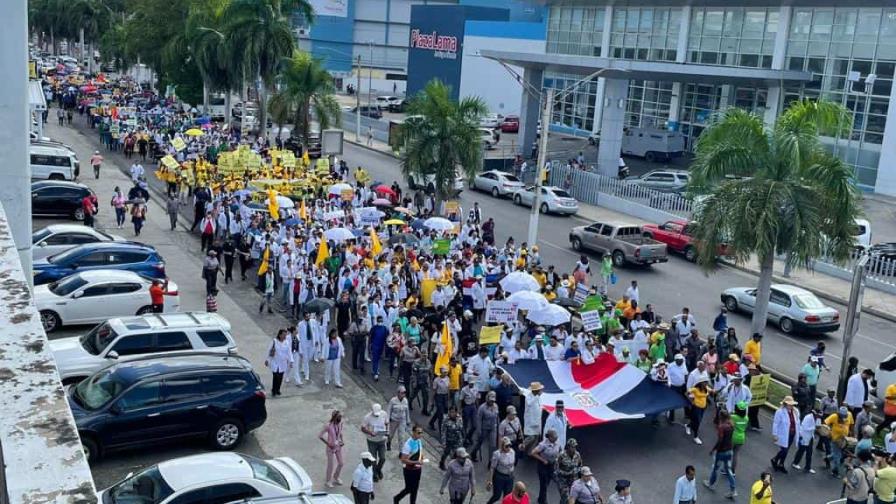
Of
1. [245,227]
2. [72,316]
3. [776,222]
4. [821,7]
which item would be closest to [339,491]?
[72,316]

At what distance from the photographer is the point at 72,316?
824 inches

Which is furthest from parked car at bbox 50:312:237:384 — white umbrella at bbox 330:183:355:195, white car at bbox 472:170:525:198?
white car at bbox 472:170:525:198

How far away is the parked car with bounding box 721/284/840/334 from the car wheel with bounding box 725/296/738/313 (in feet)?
1.81

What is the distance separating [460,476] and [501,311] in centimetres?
787

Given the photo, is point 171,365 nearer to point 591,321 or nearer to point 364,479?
point 364,479

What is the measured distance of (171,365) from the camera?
50.5ft

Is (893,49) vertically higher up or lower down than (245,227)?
higher up

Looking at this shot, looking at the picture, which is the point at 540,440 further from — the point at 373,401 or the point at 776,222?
the point at 776,222

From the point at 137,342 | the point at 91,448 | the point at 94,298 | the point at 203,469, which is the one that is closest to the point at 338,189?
the point at 94,298

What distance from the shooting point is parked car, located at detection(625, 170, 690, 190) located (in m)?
45.8

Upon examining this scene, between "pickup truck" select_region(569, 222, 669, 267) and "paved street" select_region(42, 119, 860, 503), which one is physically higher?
"pickup truck" select_region(569, 222, 669, 267)

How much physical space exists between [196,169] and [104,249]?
1296 cm

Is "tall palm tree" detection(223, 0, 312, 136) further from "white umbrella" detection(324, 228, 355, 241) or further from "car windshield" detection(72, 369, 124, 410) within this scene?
"car windshield" detection(72, 369, 124, 410)

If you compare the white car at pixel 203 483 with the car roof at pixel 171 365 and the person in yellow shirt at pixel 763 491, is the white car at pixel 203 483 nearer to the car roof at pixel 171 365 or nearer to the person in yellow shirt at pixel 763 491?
the car roof at pixel 171 365
